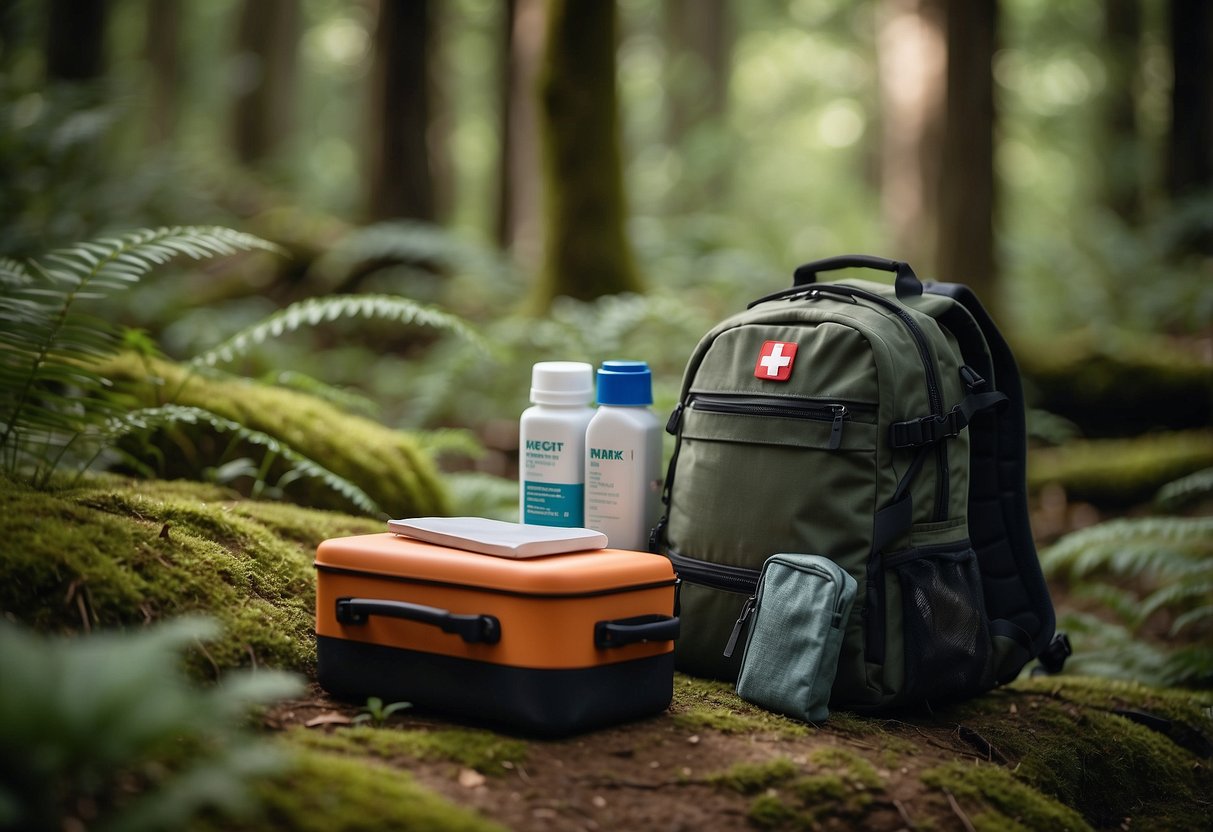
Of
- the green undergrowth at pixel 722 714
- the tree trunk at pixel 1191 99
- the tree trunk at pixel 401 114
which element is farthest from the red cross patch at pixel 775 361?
the tree trunk at pixel 1191 99

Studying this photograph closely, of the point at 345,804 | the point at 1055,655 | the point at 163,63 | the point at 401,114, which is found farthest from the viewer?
the point at 163,63

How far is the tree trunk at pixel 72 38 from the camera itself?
8.98m

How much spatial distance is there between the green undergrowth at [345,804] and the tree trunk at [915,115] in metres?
6.81

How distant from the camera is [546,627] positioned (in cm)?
217

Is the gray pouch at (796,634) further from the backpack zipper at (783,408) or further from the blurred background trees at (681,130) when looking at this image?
the blurred background trees at (681,130)

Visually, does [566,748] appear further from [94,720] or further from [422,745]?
[94,720]

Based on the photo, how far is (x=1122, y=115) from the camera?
15.7 metres

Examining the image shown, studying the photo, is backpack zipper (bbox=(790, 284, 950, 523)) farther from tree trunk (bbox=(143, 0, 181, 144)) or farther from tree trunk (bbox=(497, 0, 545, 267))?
tree trunk (bbox=(143, 0, 181, 144))

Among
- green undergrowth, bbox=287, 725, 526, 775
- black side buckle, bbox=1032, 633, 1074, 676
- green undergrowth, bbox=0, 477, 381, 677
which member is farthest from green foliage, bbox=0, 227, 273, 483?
black side buckle, bbox=1032, 633, 1074, 676

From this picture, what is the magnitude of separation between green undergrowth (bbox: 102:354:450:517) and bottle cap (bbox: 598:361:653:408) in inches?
52.1

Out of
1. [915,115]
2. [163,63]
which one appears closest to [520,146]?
[915,115]

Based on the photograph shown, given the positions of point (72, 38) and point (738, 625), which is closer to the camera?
point (738, 625)

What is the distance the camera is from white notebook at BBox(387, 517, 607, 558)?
231cm

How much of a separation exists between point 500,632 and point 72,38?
9.26 metres
